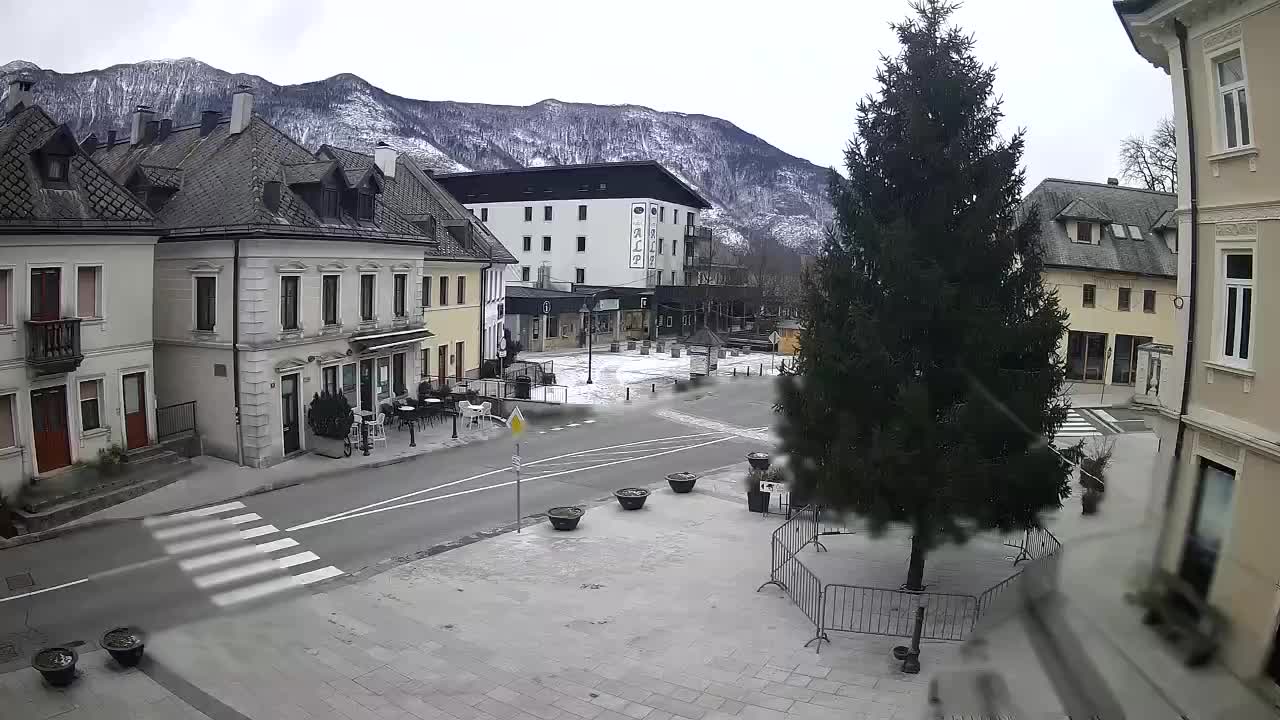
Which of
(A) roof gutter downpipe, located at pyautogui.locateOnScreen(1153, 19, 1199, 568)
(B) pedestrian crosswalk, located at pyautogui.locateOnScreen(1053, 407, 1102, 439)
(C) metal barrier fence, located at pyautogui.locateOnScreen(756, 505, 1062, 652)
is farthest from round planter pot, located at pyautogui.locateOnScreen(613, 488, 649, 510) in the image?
(B) pedestrian crosswalk, located at pyautogui.locateOnScreen(1053, 407, 1102, 439)

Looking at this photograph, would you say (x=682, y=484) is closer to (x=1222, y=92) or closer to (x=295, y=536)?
(x=295, y=536)

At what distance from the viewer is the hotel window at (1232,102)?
9523 mm

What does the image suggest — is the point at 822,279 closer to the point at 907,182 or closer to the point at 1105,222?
the point at 907,182

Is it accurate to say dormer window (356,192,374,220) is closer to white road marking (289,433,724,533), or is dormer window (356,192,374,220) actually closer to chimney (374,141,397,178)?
white road marking (289,433,724,533)

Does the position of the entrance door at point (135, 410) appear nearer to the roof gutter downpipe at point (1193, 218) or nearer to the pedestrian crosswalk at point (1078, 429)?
the roof gutter downpipe at point (1193, 218)

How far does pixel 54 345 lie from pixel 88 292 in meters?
1.95

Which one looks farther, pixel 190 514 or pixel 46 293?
pixel 46 293

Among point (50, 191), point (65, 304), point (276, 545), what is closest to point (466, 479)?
point (276, 545)

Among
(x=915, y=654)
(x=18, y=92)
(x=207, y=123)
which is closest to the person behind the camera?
(x=915, y=654)

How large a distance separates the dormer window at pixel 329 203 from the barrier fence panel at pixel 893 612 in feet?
64.0

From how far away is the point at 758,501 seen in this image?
19.5 metres

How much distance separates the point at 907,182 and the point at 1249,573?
958 centimetres

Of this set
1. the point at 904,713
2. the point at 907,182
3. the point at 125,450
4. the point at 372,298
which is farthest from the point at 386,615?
the point at 372,298

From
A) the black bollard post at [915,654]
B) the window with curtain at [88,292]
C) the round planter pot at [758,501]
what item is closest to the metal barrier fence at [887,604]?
the black bollard post at [915,654]
